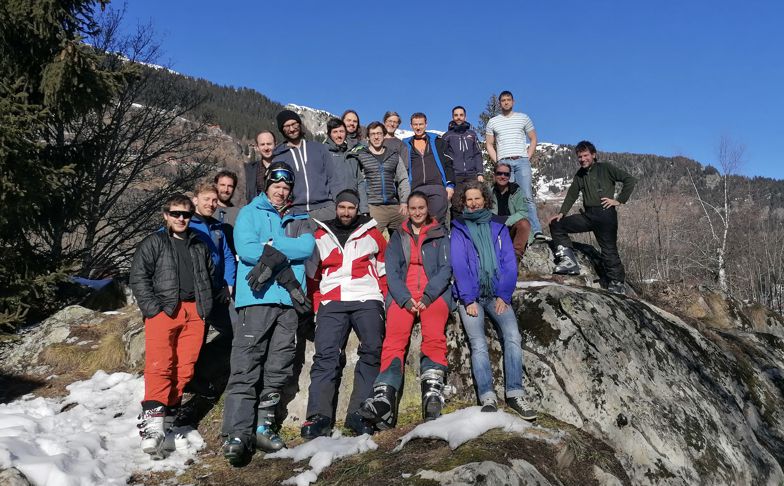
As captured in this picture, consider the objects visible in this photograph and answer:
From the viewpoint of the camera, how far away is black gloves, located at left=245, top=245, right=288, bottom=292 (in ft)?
15.1

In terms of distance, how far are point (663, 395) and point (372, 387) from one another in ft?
10.2

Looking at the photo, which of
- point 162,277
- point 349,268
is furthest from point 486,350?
point 162,277

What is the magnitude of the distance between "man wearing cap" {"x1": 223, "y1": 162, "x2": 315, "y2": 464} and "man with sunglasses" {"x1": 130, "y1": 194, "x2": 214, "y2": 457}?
1.52 feet

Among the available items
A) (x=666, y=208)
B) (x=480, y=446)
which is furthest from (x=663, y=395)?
(x=666, y=208)

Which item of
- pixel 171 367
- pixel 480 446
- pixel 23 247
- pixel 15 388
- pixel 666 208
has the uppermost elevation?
pixel 666 208

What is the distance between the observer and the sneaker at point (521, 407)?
4184 mm

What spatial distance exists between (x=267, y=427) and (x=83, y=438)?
6.66 feet

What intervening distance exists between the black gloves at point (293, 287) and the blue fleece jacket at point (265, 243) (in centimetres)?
7

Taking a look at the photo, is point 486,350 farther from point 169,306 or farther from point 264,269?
point 169,306

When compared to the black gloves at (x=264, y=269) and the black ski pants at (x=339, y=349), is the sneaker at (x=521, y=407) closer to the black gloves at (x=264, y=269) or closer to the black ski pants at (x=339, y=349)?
the black ski pants at (x=339, y=349)

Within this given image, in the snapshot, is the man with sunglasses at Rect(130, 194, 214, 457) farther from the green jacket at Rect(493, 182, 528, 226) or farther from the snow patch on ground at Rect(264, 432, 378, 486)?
the green jacket at Rect(493, 182, 528, 226)

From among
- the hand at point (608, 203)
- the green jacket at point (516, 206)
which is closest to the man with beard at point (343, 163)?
the green jacket at point (516, 206)

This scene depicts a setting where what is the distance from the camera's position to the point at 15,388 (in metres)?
6.38

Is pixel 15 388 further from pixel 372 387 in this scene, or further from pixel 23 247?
pixel 372 387
